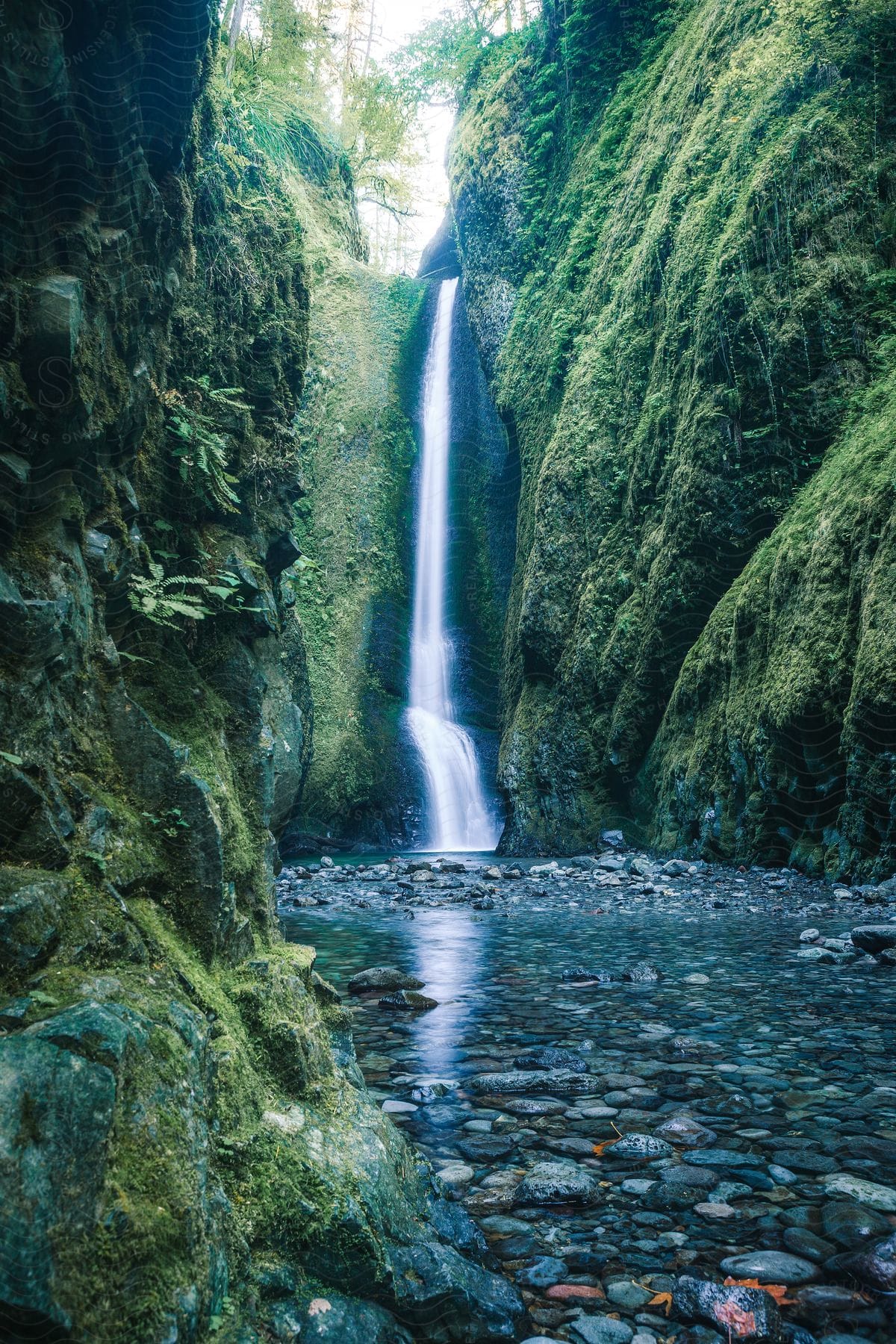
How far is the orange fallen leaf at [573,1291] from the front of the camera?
1824 mm

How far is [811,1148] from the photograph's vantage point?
99.0 inches

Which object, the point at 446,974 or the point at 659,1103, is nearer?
Result: the point at 659,1103

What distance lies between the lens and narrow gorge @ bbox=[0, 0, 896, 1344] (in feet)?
5.30

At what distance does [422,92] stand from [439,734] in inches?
930

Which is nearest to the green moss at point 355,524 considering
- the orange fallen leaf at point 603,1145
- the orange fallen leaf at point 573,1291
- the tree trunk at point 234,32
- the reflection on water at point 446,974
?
the tree trunk at point 234,32

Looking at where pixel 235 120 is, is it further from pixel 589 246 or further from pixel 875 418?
pixel 589 246

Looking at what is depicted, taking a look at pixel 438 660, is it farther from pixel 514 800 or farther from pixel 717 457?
pixel 717 457

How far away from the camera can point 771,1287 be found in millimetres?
1820

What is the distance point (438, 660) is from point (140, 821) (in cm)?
2214

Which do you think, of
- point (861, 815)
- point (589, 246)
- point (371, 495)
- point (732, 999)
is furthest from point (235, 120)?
point (371, 495)

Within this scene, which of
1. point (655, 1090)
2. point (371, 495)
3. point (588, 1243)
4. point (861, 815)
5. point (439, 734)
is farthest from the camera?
point (371, 495)

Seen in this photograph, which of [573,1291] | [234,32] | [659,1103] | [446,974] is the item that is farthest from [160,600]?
[234,32]

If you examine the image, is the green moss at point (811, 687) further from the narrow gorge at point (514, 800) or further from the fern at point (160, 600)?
the fern at point (160, 600)

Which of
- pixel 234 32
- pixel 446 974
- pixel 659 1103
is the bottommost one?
pixel 446 974
